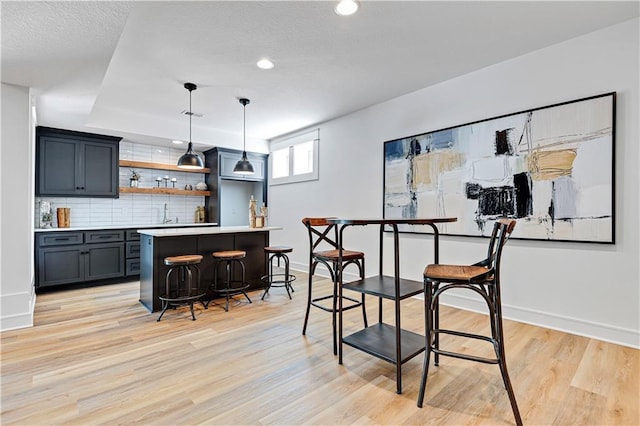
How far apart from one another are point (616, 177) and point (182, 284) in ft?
14.5

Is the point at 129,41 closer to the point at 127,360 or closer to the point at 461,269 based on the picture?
the point at 127,360

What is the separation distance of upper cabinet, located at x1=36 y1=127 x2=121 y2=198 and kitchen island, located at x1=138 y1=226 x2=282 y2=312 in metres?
1.77

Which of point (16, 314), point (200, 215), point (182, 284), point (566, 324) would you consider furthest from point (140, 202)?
point (566, 324)

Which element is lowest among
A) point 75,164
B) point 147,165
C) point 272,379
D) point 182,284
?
point 272,379

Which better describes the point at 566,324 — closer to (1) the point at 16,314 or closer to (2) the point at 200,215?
(1) the point at 16,314

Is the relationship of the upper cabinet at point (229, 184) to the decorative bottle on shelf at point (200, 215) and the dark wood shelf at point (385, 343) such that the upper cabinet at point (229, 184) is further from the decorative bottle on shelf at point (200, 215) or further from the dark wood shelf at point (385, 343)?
the dark wood shelf at point (385, 343)

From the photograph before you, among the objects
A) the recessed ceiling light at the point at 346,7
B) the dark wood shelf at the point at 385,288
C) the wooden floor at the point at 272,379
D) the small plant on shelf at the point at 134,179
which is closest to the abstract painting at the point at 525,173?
the wooden floor at the point at 272,379

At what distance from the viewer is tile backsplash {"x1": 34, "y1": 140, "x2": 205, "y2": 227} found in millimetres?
5195

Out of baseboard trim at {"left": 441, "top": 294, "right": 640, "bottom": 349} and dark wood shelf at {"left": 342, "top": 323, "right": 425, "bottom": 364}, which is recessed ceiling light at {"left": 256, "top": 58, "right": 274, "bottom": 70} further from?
baseboard trim at {"left": 441, "top": 294, "right": 640, "bottom": 349}

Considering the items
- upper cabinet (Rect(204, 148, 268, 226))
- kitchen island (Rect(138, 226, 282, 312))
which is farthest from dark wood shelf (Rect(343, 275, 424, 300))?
upper cabinet (Rect(204, 148, 268, 226))

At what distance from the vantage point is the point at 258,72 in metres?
3.53

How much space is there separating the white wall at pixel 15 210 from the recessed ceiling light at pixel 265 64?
230 cm

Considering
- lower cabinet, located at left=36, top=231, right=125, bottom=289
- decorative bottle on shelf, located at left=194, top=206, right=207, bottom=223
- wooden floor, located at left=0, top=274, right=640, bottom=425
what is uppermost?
decorative bottle on shelf, located at left=194, top=206, right=207, bottom=223

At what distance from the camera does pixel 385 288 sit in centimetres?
220
